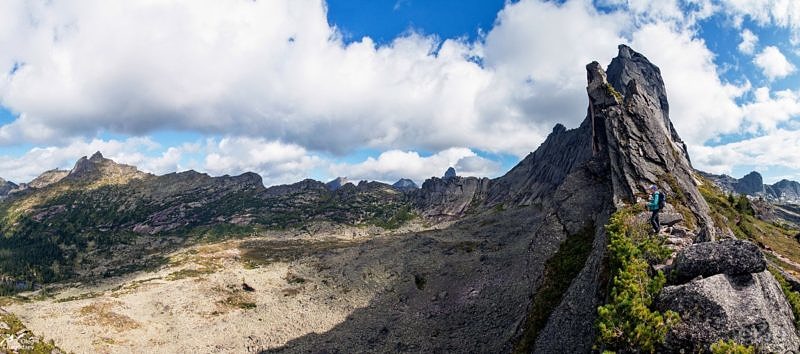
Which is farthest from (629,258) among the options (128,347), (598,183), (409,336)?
(128,347)

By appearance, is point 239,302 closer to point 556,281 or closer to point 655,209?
point 556,281

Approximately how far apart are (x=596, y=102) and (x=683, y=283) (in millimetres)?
51611

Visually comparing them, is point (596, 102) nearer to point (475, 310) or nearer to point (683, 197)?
point (683, 197)

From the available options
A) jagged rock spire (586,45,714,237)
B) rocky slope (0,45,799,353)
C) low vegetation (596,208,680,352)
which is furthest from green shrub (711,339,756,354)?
jagged rock spire (586,45,714,237)

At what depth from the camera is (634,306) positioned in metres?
22.0

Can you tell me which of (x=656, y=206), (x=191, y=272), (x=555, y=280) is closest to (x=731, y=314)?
(x=656, y=206)

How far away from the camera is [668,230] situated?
110ft

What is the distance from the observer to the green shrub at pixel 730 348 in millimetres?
16897

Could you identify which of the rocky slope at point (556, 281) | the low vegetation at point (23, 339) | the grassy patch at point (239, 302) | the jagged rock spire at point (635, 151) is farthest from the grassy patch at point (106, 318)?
the jagged rock spire at point (635, 151)

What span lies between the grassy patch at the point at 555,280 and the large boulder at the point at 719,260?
18616 millimetres

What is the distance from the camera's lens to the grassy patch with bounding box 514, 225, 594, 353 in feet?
134

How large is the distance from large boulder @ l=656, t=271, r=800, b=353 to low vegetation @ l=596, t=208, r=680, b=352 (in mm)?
720

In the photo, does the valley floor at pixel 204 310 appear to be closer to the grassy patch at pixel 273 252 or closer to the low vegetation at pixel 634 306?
the grassy patch at pixel 273 252

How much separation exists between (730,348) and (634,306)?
4936 millimetres
